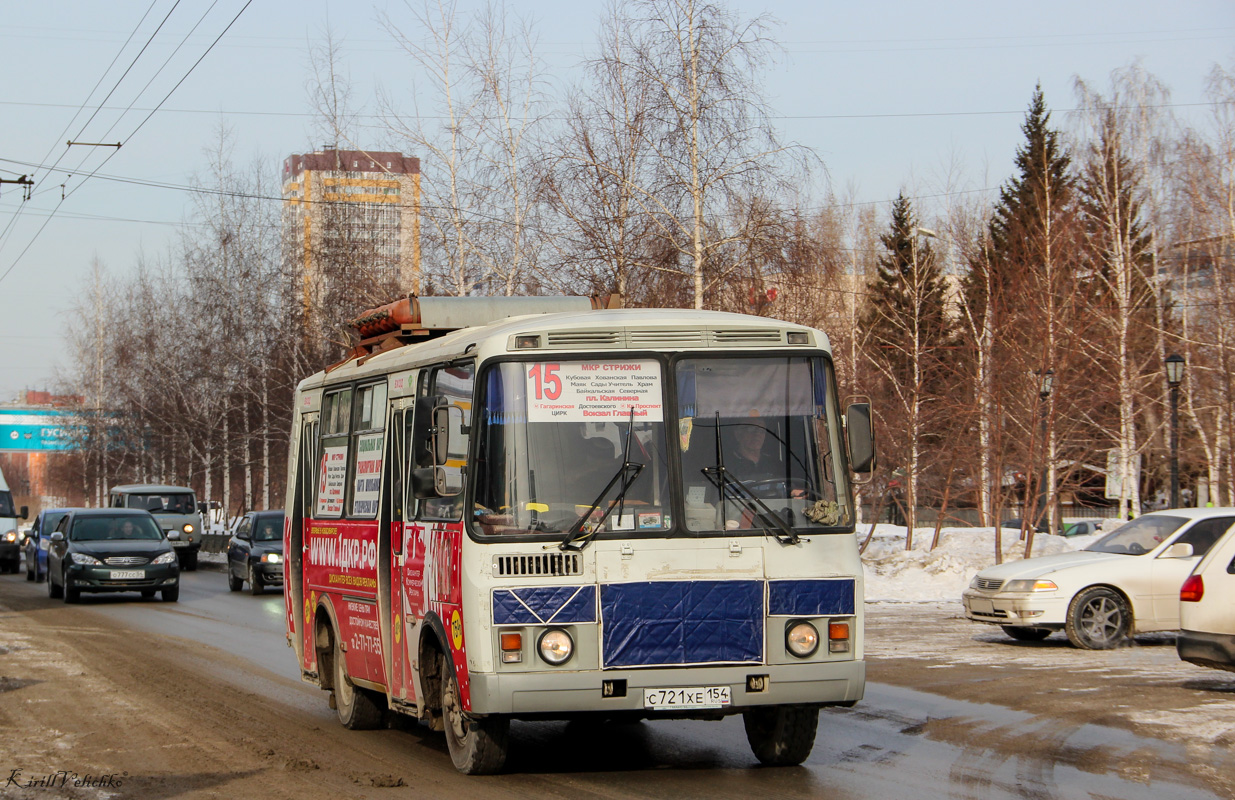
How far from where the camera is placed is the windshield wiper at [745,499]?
7.72m

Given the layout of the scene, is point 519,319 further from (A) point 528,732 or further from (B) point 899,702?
(B) point 899,702

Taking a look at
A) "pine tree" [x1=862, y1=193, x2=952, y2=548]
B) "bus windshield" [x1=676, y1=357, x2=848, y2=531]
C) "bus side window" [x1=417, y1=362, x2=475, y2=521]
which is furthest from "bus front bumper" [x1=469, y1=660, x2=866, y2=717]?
"pine tree" [x1=862, y1=193, x2=952, y2=548]

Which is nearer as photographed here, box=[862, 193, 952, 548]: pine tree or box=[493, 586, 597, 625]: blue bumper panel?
box=[493, 586, 597, 625]: blue bumper panel

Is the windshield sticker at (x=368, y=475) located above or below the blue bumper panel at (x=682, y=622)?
above

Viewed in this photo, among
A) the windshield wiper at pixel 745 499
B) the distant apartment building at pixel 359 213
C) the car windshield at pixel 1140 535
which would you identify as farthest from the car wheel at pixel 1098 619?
the distant apartment building at pixel 359 213

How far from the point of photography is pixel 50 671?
46.4 feet

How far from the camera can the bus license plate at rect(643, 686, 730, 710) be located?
745 centimetres

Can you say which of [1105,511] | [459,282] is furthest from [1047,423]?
[1105,511]

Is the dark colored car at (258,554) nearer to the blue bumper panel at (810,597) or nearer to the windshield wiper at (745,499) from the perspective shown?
the windshield wiper at (745,499)

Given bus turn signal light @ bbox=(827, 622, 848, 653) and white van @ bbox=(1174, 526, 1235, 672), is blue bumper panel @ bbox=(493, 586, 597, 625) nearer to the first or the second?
bus turn signal light @ bbox=(827, 622, 848, 653)

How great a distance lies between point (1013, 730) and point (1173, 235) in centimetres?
3457

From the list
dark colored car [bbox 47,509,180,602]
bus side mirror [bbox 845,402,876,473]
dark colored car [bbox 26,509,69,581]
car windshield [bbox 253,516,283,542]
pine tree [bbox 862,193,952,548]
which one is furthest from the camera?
dark colored car [bbox 26,509,69,581]

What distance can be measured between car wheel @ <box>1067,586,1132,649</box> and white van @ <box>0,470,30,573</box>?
28915 millimetres

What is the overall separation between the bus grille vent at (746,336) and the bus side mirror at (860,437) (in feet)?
2.02
